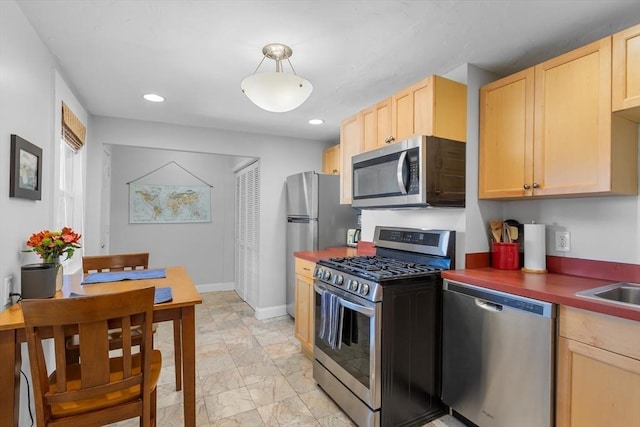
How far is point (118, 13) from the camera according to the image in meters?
1.63

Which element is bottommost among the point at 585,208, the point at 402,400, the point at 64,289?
the point at 402,400

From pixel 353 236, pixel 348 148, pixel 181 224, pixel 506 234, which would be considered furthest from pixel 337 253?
pixel 181 224

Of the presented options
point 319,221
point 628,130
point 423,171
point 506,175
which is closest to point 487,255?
point 506,175

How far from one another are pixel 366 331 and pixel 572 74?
1827 millimetres

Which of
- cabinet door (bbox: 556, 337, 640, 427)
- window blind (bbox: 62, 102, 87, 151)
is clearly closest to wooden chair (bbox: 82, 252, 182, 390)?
window blind (bbox: 62, 102, 87, 151)

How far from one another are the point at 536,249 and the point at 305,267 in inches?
69.4

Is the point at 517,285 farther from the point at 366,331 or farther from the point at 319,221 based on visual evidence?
the point at 319,221

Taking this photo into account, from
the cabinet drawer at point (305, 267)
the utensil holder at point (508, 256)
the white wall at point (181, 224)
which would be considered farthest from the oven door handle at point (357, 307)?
the white wall at point (181, 224)

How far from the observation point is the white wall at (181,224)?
186 inches

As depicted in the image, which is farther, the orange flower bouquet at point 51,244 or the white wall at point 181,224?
the white wall at point 181,224

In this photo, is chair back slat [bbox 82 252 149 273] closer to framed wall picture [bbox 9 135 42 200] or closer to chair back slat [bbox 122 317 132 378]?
framed wall picture [bbox 9 135 42 200]

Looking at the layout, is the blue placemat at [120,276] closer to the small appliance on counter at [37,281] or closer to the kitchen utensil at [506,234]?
the small appliance on counter at [37,281]

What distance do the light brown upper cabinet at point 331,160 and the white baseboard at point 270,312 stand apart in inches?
72.4

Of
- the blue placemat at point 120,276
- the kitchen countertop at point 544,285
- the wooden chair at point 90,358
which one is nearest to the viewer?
the wooden chair at point 90,358
